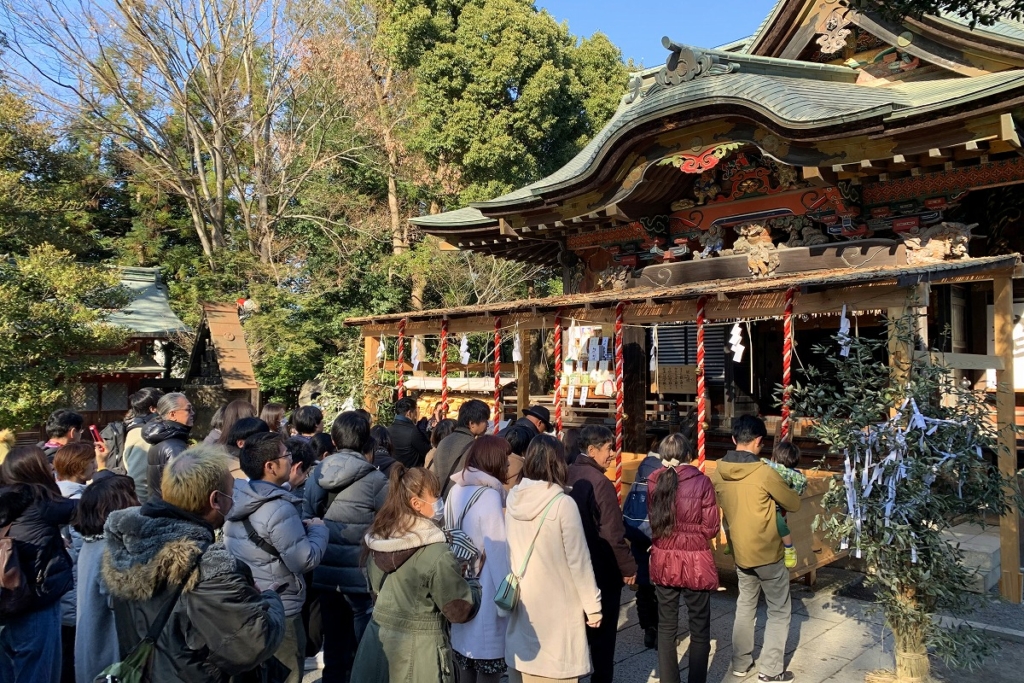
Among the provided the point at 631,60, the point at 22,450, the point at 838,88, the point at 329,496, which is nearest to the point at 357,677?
the point at 329,496

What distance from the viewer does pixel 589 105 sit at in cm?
2147

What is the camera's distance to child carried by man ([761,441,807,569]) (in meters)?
4.71

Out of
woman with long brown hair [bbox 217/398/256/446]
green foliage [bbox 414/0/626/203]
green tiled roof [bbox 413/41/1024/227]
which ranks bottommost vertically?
woman with long brown hair [bbox 217/398/256/446]

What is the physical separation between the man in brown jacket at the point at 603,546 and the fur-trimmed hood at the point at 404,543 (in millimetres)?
1176

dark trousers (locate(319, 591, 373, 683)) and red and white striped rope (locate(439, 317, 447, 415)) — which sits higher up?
red and white striped rope (locate(439, 317, 447, 415))

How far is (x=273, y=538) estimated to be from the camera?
3.34 meters

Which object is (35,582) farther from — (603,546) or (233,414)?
(603,546)

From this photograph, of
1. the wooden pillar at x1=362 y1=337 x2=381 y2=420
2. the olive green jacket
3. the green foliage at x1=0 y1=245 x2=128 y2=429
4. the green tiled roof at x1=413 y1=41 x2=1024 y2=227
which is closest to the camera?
the olive green jacket

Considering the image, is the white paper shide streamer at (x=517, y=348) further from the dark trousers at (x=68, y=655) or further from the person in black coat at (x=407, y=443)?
the dark trousers at (x=68, y=655)

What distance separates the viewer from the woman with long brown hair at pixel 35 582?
3.48 m

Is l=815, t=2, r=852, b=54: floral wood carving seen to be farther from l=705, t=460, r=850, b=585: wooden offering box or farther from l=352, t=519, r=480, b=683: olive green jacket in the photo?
l=352, t=519, r=480, b=683: olive green jacket

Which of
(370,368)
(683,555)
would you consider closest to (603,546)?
(683,555)

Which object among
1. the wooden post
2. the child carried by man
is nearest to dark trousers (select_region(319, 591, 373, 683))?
the child carried by man

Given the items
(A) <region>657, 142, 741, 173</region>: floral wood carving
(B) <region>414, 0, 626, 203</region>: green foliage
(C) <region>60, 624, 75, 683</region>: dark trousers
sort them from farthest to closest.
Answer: (B) <region>414, 0, 626, 203</region>: green foliage → (A) <region>657, 142, 741, 173</region>: floral wood carving → (C) <region>60, 624, 75, 683</region>: dark trousers
